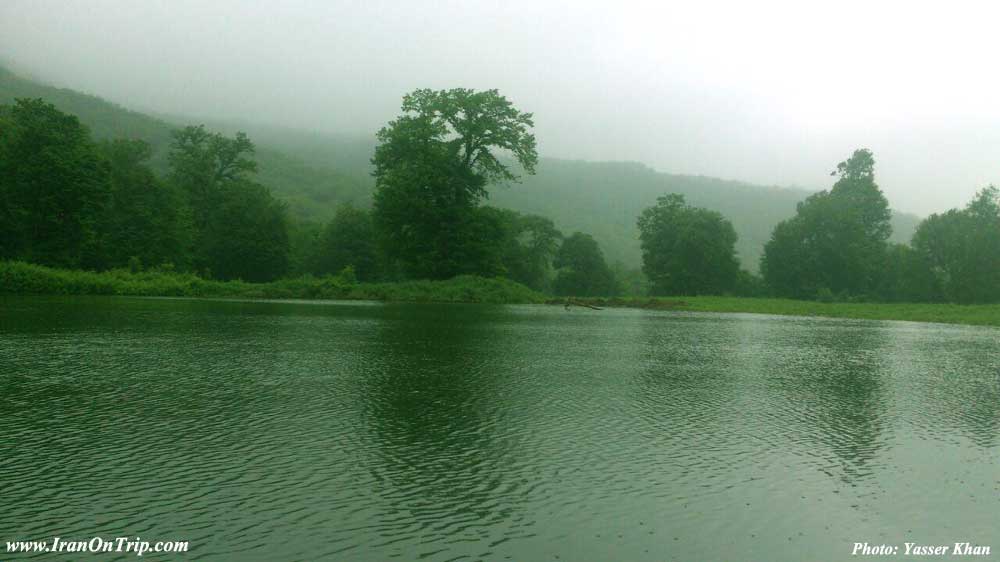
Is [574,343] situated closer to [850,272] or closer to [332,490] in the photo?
[332,490]

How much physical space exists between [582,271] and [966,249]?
50.7m

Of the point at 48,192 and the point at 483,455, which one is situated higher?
the point at 48,192

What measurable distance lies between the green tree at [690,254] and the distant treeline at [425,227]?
198mm

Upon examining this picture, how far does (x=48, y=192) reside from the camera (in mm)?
50344

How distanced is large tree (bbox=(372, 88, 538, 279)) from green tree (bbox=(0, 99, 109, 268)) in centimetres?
2184

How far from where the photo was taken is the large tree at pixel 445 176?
55.0 metres

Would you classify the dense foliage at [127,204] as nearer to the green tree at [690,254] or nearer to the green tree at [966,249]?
the green tree at [690,254]

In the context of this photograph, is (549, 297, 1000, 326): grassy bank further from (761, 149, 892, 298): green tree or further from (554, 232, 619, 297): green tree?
(554, 232, 619, 297): green tree

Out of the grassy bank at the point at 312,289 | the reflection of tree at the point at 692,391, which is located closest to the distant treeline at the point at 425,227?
the grassy bank at the point at 312,289

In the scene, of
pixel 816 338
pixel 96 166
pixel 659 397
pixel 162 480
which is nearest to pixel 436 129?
pixel 96 166

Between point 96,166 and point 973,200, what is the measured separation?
88.7 meters

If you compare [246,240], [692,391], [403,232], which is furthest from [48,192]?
[692,391]

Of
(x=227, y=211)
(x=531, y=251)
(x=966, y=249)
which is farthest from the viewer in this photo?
(x=531, y=251)

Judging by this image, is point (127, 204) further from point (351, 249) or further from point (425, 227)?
point (425, 227)
